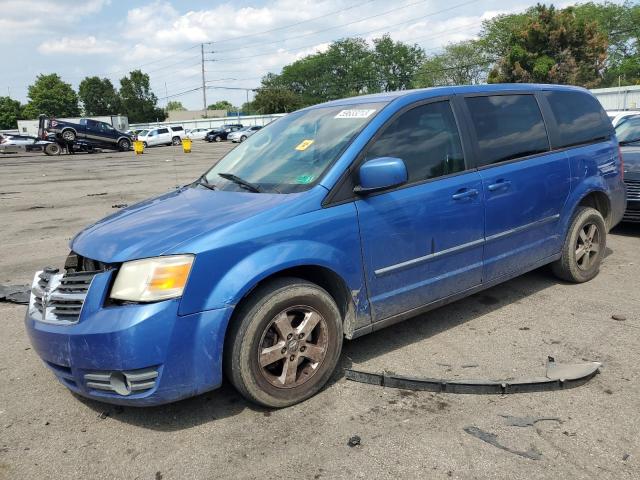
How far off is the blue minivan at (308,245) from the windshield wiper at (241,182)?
0.02 m

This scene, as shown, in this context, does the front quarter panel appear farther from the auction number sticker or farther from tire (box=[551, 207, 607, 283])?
tire (box=[551, 207, 607, 283])

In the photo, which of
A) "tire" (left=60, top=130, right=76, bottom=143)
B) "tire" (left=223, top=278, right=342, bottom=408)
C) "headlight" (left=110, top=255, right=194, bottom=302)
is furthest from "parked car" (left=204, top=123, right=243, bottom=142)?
"headlight" (left=110, top=255, right=194, bottom=302)

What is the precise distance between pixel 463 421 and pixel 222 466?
129 cm

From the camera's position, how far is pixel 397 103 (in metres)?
3.76

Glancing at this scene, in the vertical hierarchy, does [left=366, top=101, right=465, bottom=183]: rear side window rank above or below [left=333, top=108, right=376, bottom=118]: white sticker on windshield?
below

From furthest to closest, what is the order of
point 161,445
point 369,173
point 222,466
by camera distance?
point 369,173, point 161,445, point 222,466

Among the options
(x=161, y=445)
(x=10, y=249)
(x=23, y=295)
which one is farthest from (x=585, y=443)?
(x=10, y=249)

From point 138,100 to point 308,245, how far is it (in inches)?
3835

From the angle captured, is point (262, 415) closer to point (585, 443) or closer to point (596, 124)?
point (585, 443)

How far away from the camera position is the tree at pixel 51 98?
311ft

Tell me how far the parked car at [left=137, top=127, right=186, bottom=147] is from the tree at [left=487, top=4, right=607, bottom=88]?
27767 millimetres

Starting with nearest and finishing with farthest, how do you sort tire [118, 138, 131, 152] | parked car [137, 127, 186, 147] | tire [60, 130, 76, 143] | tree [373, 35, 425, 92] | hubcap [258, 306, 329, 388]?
hubcap [258, 306, 329, 388]
tire [60, 130, 76, 143]
tire [118, 138, 131, 152]
parked car [137, 127, 186, 147]
tree [373, 35, 425, 92]

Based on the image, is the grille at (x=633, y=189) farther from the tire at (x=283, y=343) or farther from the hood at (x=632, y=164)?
the tire at (x=283, y=343)

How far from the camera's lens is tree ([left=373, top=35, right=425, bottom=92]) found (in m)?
101
